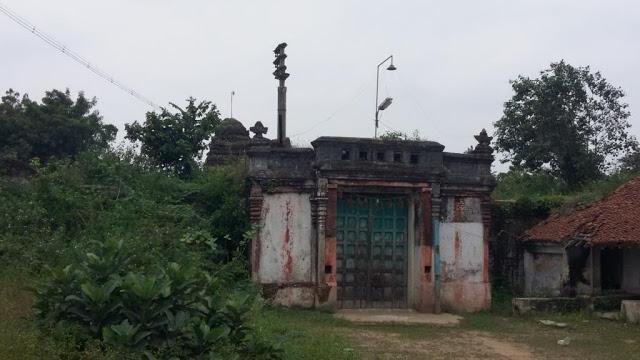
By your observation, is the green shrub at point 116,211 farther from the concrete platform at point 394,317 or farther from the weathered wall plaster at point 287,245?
the concrete platform at point 394,317

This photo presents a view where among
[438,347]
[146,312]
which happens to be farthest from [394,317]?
[146,312]

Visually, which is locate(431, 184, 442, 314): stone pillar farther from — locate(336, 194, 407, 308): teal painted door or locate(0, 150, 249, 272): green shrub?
locate(0, 150, 249, 272): green shrub

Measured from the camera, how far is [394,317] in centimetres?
1351

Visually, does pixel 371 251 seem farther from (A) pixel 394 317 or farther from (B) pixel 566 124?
(B) pixel 566 124

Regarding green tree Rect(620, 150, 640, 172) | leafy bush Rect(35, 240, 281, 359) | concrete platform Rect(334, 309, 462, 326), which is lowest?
concrete platform Rect(334, 309, 462, 326)

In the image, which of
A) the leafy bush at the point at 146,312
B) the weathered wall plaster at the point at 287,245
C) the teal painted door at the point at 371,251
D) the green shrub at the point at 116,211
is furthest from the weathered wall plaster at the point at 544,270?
the leafy bush at the point at 146,312

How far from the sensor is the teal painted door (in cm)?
1471

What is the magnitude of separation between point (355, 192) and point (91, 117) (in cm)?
1957

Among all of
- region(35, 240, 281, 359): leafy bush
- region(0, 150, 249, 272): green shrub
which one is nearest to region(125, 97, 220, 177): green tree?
region(0, 150, 249, 272): green shrub

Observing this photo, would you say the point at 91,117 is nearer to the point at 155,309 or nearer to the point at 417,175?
the point at 417,175

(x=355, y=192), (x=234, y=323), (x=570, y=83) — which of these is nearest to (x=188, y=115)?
(x=355, y=192)

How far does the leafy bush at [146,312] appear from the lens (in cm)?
685

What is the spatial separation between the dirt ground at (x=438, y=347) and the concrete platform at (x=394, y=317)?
1.34 m

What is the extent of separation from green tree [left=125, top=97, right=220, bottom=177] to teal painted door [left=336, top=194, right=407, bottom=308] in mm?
8234
